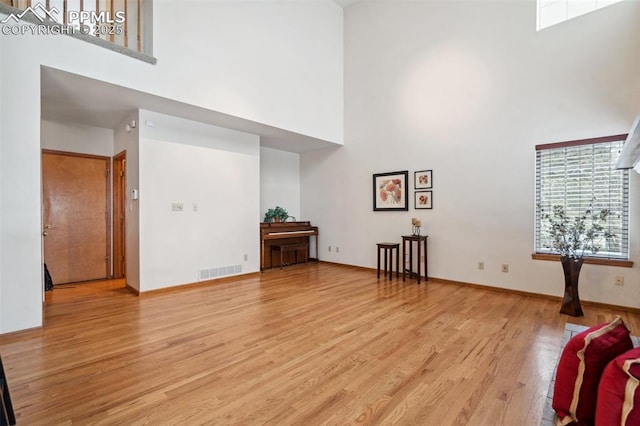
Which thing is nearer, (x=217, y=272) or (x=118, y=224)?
(x=217, y=272)

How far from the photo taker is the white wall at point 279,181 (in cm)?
663

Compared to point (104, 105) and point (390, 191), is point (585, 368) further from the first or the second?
point (104, 105)

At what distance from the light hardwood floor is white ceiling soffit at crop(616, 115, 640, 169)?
5.42 feet

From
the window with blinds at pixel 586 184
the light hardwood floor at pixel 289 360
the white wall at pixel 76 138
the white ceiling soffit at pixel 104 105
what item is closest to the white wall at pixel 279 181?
the white ceiling soffit at pixel 104 105

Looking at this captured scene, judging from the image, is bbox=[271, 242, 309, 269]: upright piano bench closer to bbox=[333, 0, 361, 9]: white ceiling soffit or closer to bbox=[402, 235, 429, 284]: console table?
bbox=[402, 235, 429, 284]: console table

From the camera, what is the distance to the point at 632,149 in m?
2.43

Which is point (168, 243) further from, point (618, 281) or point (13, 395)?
point (618, 281)

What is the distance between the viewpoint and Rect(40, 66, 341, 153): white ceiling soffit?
11.0 ft

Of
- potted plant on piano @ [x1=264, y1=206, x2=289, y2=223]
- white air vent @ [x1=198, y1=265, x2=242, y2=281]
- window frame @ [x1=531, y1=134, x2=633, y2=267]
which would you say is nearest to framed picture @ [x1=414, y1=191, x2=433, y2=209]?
window frame @ [x1=531, y1=134, x2=633, y2=267]

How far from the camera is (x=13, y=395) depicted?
1888 mm

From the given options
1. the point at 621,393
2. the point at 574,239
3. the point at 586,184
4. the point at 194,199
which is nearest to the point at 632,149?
the point at 574,239

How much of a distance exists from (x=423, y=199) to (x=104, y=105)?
4915 millimetres

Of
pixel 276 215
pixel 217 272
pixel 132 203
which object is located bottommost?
pixel 217 272

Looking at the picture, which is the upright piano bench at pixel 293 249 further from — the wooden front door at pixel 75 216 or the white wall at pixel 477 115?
the wooden front door at pixel 75 216
